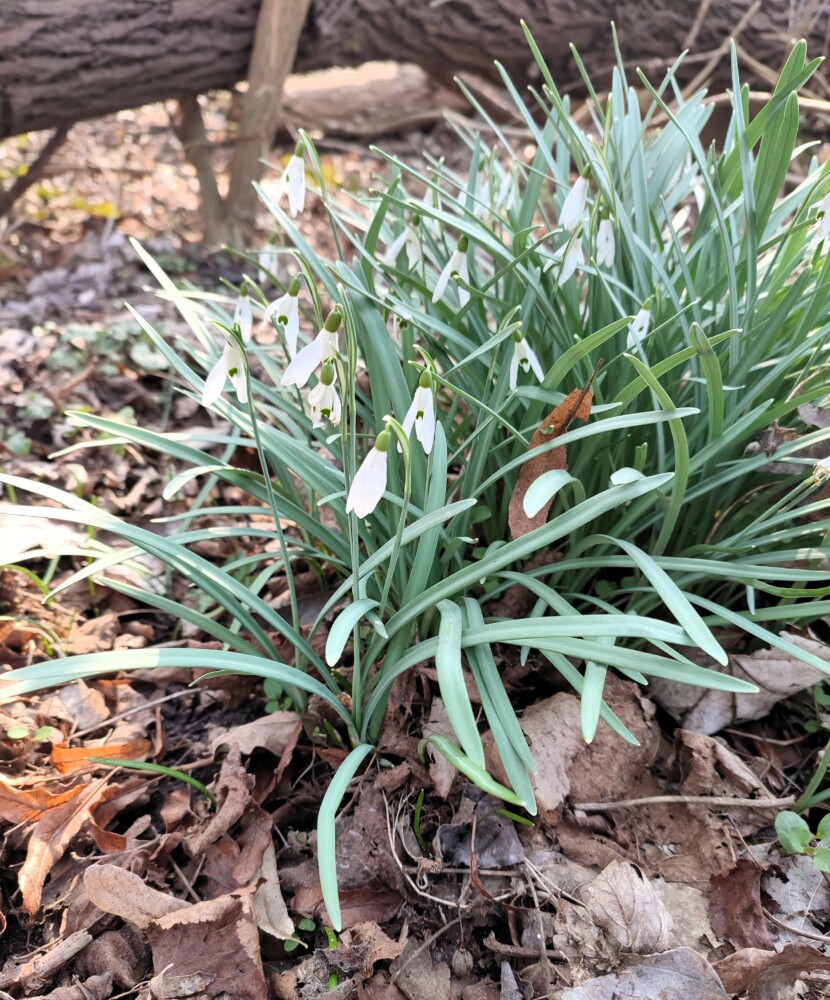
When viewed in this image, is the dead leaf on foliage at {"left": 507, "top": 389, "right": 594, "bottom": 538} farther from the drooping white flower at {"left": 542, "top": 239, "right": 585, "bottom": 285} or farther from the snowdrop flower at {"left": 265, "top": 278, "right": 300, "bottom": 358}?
the snowdrop flower at {"left": 265, "top": 278, "right": 300, "bottom": 358}

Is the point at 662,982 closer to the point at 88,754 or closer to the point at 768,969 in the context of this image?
the point at 768,969

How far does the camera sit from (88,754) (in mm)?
1532

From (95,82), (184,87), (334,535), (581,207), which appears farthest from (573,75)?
(334,535)

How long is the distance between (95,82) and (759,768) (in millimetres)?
3451

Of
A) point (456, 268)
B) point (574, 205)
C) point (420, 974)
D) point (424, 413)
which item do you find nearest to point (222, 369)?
point (424, 413)

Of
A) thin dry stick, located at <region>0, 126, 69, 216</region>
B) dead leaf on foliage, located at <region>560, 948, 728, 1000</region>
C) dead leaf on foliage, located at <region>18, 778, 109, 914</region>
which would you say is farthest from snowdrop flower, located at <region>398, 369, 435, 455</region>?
thin dry stick, located at <region>0, 126, 69, 216</region>

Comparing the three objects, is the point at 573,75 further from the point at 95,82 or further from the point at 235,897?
the point at 235,897

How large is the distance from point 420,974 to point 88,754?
0.81 metres

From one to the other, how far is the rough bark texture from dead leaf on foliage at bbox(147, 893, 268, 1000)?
313 centimetres

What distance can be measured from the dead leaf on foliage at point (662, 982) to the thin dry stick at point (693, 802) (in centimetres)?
28

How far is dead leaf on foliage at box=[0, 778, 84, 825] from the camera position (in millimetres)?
1410

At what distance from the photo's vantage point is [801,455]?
63.2 inches

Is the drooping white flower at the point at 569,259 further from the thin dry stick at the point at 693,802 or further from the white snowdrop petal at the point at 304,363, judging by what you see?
the thin dry stick at the point at 693,802

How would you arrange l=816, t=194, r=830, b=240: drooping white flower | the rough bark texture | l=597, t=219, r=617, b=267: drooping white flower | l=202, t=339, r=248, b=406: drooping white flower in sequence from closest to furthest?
l=202, t=339, r=248, b=406: drooping white flower
l=816, t=194, r=830, b=240: drooping white flower
l=597, t=219, r=617, b=267: drooping white flower
the rough bark texture
